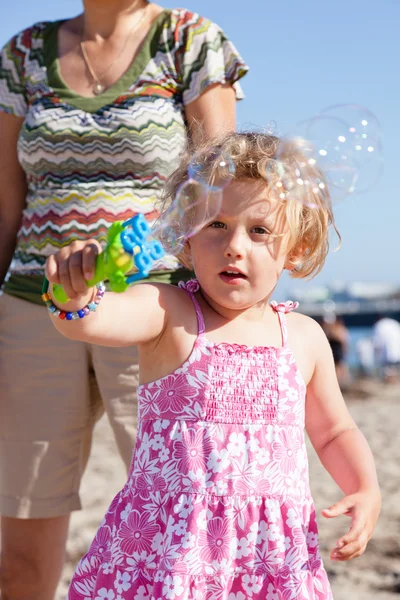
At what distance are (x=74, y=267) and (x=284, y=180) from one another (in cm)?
59

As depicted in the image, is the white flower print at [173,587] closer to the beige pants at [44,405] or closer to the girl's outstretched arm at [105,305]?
the girl's outstretched arm at [105,305]

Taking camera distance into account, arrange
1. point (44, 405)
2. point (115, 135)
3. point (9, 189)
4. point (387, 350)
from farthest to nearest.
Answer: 1. point (387, 350)
2. point (9, 189)
3. point (44, 405)
4. point (115, 135)

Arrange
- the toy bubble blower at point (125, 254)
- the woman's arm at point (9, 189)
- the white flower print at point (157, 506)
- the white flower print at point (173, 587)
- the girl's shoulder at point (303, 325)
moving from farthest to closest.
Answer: the woman's arm at point (9, 189), the girl's shoulder at point (303, 325), the white flower print at point (157, 506), the white flower print at point (173, 587), the toy bubble blower at point (125, 254)

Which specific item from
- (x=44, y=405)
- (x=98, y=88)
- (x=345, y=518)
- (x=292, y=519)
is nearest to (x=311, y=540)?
(x=292, y=519)

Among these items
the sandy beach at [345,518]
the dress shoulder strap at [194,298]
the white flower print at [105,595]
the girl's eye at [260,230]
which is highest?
the girl's eye at [260,230]

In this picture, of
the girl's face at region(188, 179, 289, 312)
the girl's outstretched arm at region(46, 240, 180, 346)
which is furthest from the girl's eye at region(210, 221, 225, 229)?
the girl's outstretched arm at region(46, 240, 180, 346)

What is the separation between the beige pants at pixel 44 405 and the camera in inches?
89.9

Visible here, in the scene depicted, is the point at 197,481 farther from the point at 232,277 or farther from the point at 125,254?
the point at 125,254

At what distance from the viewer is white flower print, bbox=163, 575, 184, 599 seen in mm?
1591

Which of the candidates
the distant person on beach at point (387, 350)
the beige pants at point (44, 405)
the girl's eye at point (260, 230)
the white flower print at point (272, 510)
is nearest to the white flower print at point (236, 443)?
the white flower print at point (272, 510)

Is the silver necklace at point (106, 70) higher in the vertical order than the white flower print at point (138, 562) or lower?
higher

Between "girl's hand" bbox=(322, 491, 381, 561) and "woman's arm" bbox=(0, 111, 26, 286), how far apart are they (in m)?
1.32

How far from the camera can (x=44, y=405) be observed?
91.4 inches

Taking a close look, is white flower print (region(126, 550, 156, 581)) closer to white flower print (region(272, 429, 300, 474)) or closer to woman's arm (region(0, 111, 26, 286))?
white flower print (region(272, 429, 300, 474))
